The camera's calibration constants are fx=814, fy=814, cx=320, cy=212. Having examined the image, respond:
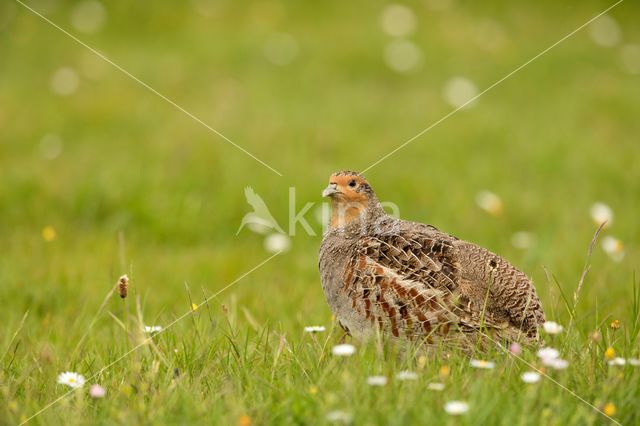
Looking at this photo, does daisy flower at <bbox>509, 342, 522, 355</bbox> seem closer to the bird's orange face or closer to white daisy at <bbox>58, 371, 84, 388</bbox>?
the bird's orange face

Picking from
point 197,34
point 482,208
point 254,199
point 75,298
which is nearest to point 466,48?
point 197,34

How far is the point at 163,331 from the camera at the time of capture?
3.96 m

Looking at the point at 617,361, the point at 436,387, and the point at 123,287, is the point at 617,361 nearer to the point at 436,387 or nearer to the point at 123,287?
the point at 436,387

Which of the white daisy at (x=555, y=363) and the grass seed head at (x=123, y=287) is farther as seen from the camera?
the grass seed head at (x=123, y=287)

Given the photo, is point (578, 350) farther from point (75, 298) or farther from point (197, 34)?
point (197, 34)

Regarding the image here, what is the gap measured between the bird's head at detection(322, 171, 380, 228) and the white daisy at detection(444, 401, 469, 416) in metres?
1.63

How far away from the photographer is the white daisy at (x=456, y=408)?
2.81m

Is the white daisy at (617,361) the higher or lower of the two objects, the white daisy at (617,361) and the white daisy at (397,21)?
the lower

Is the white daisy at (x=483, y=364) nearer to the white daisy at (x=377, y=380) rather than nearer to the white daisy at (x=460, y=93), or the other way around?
the white daisy at (x=377, y=380)

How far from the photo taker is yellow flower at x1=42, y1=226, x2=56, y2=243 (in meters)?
5.71

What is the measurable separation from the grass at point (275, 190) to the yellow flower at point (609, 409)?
19 millimetres

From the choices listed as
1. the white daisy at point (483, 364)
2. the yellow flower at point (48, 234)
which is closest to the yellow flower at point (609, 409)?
the white daisy at point (483, 364)

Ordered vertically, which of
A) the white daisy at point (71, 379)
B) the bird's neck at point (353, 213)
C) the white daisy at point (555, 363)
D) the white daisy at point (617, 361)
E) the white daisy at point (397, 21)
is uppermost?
the white daisy at point (397, 21)

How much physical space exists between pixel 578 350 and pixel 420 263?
789mm
